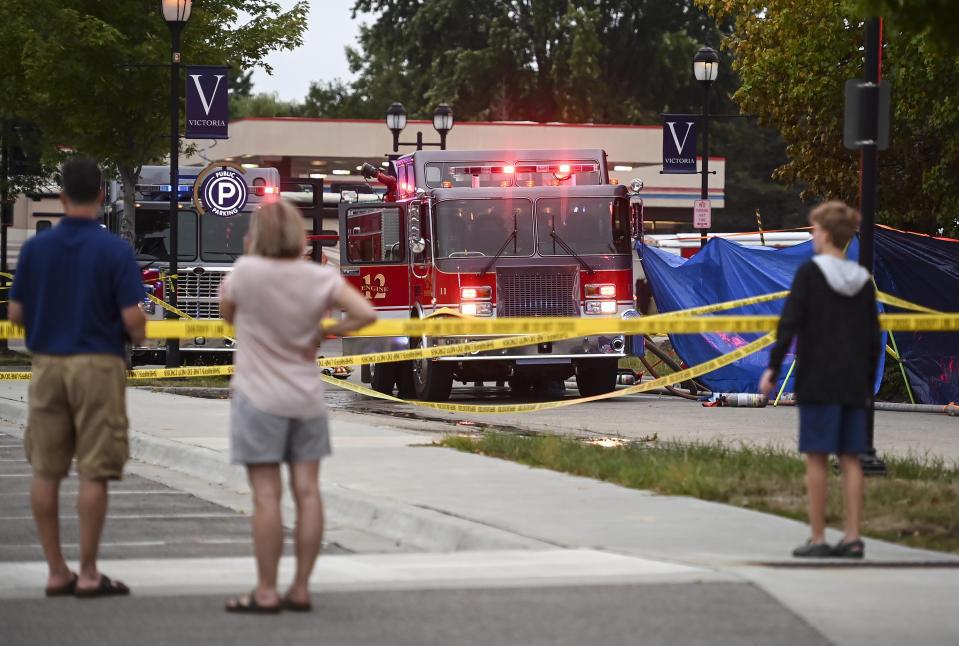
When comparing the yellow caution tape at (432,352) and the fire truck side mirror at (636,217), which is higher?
the fire truck side mirror at (636,217)

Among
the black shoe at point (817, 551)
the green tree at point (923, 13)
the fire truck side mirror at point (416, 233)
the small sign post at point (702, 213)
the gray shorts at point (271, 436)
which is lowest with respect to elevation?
the black shoe at point (817, 551)

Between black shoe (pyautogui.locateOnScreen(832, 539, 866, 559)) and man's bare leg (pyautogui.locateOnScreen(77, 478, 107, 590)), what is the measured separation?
3.55 meters

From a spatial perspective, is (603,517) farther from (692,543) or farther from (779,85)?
(779,85)

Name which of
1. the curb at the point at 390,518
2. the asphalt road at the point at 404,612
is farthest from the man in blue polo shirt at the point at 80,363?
the curb at the point at 390,518

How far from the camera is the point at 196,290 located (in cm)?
2864

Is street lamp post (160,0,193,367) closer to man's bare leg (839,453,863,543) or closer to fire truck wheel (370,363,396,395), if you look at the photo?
fire truck wheel (370,363,396,395)

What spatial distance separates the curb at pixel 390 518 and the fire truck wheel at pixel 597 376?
29.7 ft

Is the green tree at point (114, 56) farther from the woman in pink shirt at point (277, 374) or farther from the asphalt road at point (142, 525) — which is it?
the woman in pink shirt at point (277, 374)

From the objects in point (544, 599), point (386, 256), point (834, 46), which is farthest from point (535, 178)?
point (544, 599)

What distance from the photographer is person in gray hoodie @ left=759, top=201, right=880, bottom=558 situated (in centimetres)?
845

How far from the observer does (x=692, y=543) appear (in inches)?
356

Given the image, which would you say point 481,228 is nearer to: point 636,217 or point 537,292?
point 537,292

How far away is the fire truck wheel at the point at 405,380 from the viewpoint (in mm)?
23094

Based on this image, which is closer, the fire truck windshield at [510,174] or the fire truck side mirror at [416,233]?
the fire truck side mirror at [416,233]
